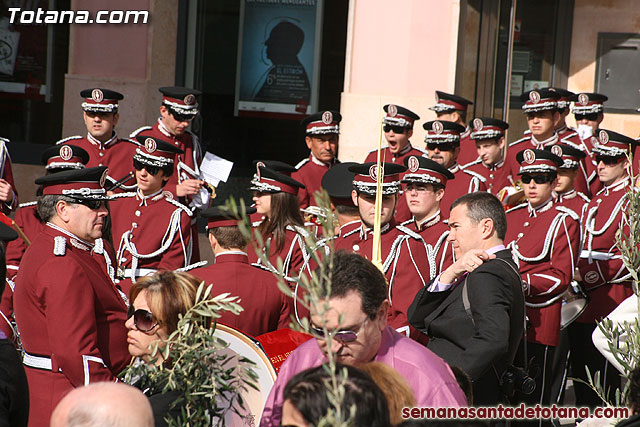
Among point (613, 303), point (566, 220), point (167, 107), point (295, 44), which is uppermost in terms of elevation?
point (295, 44)

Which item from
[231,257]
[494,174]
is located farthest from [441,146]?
[231,257]

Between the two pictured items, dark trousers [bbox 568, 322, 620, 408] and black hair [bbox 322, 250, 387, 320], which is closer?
black hair [bbox 322, 250, 387, 320]

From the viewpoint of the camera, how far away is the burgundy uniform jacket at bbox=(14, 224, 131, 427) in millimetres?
4105

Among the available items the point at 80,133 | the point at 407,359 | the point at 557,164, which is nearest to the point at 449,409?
the point at 407,359

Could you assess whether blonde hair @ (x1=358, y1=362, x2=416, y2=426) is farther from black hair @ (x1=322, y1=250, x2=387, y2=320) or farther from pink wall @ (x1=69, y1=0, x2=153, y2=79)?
pink wall @ (x1=69, y1=0, x2=153, y2=79)

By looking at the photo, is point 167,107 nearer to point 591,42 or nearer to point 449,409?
point 449,409

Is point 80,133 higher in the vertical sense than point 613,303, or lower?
higher

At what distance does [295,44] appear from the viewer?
446 inches

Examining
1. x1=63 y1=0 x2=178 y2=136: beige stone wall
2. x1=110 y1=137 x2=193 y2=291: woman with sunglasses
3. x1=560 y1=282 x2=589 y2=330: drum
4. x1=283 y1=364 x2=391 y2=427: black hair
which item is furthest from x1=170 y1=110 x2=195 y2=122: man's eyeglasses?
x1=283 y1=364 x2=391 y2=427: black hair

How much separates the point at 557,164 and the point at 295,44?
517 cm

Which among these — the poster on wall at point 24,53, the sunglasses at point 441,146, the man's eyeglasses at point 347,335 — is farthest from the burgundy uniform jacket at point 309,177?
the man's eyeglasses at point 347,335

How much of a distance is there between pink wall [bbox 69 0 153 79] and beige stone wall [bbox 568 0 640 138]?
19.1 feet

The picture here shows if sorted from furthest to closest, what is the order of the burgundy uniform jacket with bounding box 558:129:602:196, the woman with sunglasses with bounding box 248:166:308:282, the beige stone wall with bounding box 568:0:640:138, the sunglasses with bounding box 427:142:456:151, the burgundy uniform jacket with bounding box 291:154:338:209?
1. the beige stone wall with bounding box 568:0:640:138
2. the sunglasses with bounding box 427:142:456:151
3. the burgundy uniform jacket with bounding box 558:129:602:196
4. the burgundy uniform jacket with bounding box 291:154:338:209
5. the woman with sunglasses with bounding box 248:166:308:282

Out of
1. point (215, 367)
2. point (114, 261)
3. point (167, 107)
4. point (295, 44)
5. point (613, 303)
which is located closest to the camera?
point (215, 367)
